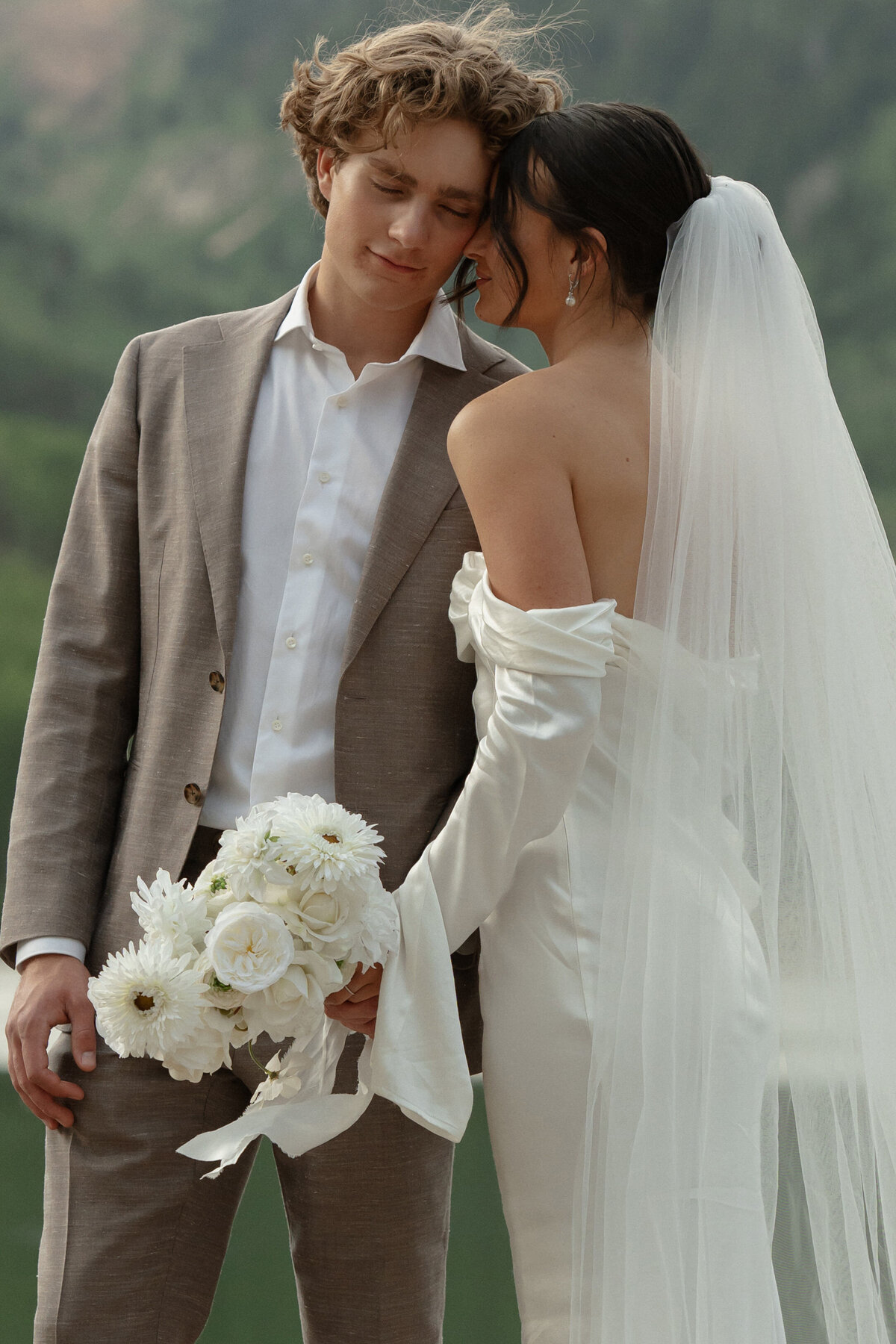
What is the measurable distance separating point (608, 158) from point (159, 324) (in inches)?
184

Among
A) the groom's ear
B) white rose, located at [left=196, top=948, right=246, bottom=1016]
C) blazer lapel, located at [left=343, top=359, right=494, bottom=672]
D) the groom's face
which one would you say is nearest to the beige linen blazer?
blazer lapel, located at [left=343, top=359, right=494, bottom=672]

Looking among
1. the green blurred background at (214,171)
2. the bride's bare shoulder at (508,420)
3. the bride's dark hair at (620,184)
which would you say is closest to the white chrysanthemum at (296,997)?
the bride's bare shoulder at (508,420)

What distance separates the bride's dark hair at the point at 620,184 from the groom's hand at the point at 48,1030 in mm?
990

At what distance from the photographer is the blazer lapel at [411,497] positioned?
63.7 inches

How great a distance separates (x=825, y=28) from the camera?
5789mm

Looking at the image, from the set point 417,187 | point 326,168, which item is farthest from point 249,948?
point 326,168

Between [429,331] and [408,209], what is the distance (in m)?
0.16

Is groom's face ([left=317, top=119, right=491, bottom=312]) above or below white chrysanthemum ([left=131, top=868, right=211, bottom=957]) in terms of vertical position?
above

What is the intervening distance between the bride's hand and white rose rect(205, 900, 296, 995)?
0.46 ft

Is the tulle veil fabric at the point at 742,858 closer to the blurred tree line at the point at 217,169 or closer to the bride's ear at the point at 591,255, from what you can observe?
the bride's ear at the point at 591,255

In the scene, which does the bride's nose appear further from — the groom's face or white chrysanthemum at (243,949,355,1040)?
white chrysanthemum at (243,949,355,1040)

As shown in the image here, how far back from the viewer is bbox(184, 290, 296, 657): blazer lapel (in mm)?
1618

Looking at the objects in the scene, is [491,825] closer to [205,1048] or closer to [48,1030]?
[205,1048]

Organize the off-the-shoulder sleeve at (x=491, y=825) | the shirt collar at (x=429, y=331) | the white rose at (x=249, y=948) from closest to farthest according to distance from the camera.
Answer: the white rose at (x=249, y=948), the off-the-shoulder sleeve at (x=491, y=825), the shirt collar at (x=429, y=331)
